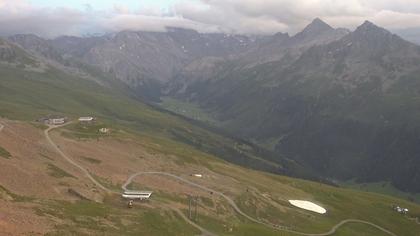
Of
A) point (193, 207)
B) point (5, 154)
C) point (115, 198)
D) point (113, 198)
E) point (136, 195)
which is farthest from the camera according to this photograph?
point (193, 207)

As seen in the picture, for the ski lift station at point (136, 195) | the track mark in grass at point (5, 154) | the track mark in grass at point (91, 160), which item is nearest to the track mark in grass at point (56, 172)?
the track mark in grass at point (5, 154)

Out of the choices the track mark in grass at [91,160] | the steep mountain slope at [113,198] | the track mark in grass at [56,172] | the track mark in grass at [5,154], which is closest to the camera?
the steep mountain slope at [113,198]

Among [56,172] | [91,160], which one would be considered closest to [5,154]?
[56,172]

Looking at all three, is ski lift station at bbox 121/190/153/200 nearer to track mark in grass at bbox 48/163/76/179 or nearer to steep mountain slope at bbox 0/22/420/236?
steep mountain slope at bbox 0/22/420/236

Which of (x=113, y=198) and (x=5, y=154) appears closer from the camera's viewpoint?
(x=113, y=198)

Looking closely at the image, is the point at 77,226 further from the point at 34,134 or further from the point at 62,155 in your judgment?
the point at 34,134

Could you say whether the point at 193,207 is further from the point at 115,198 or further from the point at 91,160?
the point at 91,160

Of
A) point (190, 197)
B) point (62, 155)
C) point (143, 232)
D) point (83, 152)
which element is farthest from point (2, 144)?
point (143, 232)

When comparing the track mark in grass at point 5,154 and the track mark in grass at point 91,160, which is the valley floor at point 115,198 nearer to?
the track mark in grass at point 91,160

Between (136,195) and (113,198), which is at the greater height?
(136,195)
